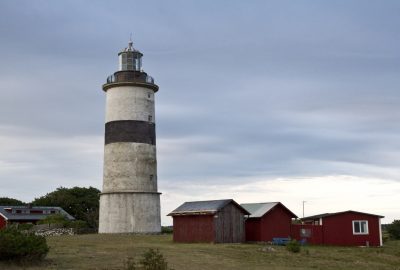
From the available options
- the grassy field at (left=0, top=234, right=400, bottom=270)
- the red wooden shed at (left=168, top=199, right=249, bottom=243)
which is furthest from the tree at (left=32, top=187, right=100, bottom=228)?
the grassy field at (left=0, top=234, right=400, bottom=270)

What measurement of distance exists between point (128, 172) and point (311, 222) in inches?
593

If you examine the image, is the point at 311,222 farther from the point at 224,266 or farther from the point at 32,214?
the point at 32,214

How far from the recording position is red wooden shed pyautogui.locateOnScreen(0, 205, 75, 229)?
63.3 metres

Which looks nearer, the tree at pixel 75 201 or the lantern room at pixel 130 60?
the lantern room at pixel 130 60

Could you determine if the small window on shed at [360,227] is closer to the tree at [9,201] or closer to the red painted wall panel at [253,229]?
the red painted wall panel at [253,229]

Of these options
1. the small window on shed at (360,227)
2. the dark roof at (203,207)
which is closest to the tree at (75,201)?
the dark roof at (203,207)

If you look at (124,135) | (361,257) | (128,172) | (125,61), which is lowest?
(361,257)

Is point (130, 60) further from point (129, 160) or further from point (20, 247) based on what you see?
point (20, 247)

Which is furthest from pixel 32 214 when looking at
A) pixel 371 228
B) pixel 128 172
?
pixel 371 228

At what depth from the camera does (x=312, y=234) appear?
3934cm

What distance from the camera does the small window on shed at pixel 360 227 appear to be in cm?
3962

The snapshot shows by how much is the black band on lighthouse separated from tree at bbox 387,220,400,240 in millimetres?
26187

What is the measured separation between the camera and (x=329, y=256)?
29.3 meters

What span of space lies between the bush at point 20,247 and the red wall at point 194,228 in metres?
15.3
